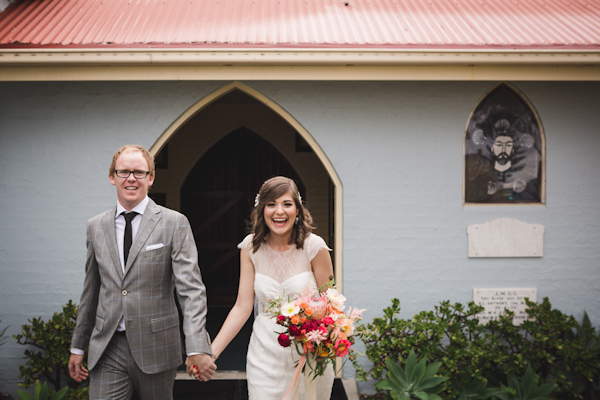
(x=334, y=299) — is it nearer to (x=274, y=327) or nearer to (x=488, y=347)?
(x=274, y=327)

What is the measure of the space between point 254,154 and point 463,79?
4.55 metres

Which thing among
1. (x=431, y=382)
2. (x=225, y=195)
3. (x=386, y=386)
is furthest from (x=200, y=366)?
(x=225, y=195)

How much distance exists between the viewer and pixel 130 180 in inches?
104

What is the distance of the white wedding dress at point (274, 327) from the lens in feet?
9.47

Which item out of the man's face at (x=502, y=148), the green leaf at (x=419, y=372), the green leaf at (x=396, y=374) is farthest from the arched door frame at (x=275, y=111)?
the man's face at (x=502, y=148)

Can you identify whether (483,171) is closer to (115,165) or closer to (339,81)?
(339,81)

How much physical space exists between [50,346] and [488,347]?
4.38 m

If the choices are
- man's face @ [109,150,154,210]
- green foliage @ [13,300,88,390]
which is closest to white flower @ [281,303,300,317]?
man's face @ [109,150,154,210]

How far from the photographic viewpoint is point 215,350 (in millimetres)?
2797

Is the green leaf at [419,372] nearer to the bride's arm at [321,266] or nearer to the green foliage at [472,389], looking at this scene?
the green foliage at [472,389]

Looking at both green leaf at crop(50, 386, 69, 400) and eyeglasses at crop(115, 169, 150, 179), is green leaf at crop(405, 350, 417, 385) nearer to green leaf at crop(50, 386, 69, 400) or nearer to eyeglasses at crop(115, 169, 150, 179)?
eyeglasses at crop(115, 169, 150, 179)

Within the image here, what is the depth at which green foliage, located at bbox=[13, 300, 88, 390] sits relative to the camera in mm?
4441

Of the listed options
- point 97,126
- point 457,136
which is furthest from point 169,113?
point 457,136

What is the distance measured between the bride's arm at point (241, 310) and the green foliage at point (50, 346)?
2.40 metres
